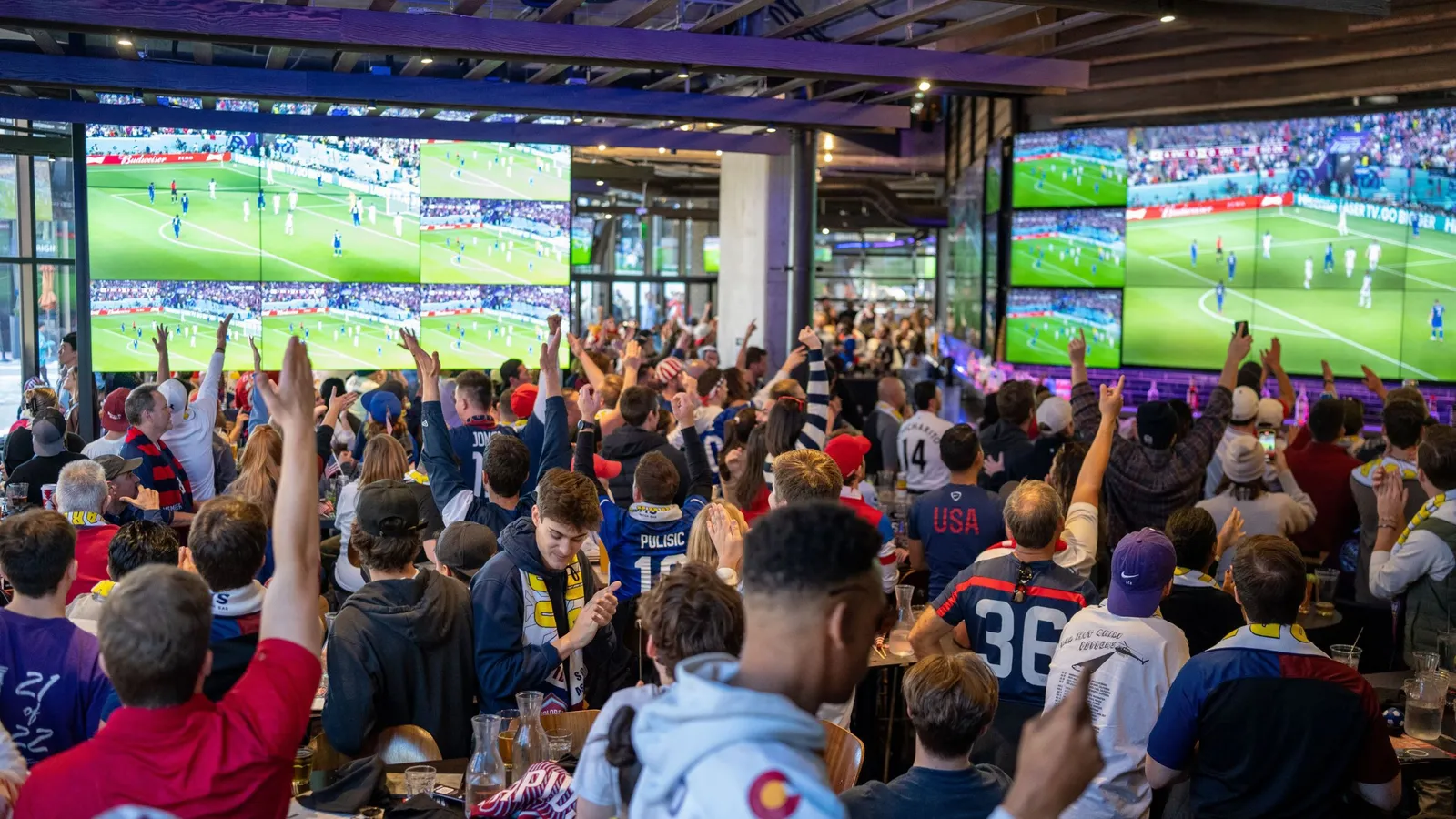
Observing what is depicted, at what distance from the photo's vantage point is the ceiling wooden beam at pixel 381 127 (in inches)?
409

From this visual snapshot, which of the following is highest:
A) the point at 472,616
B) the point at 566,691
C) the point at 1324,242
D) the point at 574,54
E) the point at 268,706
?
the point at 574,54

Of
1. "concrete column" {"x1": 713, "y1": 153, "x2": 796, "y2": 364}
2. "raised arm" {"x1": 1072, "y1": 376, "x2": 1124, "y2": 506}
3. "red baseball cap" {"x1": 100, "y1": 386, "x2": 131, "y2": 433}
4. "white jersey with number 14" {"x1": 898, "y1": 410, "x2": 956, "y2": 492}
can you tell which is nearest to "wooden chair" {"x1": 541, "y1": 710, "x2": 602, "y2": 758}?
"raised arm" {"x1": 1072, "y1": 376, "x2": 1124, "y2": 506}

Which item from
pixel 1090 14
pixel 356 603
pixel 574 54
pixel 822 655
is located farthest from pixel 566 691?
pixel 1090 14

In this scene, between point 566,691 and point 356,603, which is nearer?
point 356,603

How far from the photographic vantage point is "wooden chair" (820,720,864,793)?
133 inches

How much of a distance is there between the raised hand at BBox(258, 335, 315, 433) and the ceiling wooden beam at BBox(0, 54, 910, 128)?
8058 millimetres

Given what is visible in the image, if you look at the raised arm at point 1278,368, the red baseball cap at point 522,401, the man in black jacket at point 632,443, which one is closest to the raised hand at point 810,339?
the man in black jacket at point 632,443

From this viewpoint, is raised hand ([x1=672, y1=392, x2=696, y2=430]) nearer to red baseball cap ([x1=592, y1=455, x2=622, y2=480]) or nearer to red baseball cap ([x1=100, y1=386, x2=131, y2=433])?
red baseball cap ([x1=592, y1=455, x2=622, y2=480])

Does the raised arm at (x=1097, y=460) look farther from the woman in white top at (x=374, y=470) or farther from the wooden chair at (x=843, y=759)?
the woman in white top at (x=374, y=470)

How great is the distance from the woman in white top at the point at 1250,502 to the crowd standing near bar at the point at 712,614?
18 millimetres

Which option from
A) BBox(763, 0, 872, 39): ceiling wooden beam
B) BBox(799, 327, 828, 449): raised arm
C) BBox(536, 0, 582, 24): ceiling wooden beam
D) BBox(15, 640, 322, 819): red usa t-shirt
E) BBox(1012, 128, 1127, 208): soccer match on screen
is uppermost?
BBox(763, 0, 872, 39): ceiling wooden beam

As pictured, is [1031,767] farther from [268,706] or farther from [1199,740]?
[1199,740]

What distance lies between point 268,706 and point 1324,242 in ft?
37.0

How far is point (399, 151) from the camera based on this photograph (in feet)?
39.9
